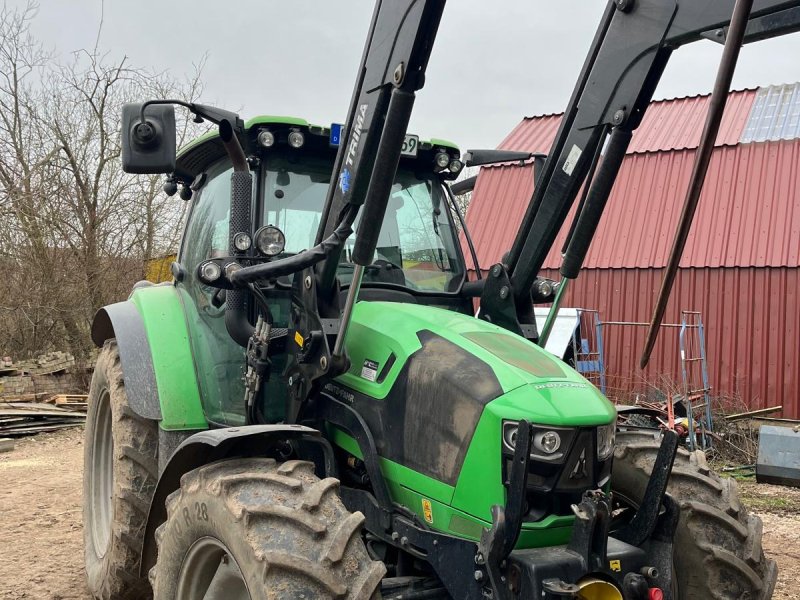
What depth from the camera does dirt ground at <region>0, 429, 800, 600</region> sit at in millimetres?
4656

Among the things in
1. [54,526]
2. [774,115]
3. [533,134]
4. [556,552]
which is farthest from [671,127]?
[556,552]

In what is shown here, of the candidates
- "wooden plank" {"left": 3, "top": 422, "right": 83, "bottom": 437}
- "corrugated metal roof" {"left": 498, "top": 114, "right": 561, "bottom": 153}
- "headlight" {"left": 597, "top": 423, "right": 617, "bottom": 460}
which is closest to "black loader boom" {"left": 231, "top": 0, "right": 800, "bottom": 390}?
"headlight" {"left": 597, "top": 423, "right": 617, "bottom": 460}

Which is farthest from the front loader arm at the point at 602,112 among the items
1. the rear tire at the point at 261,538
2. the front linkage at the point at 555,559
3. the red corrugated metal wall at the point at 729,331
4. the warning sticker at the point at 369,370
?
the red corrugated metal wall at the point at 729,331

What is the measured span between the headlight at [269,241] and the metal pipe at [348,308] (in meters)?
0.43

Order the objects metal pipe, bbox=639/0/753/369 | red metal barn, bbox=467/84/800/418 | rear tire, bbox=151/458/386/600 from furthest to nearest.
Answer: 1. red metal barn, bbox=467/84/800/418
2. rear tire, bbox=151/458/386/600
3. metal pipe, bbox=639/0/753/369

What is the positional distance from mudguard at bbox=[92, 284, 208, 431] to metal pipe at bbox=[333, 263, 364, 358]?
3.54 feet

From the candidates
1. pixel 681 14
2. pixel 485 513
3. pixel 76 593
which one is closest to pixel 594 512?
pixel 485 513

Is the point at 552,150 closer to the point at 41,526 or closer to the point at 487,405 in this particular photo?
the point at 487,405

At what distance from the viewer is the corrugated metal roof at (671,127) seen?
13.6 metres

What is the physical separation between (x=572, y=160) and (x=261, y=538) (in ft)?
6.96

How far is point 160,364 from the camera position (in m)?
3.95

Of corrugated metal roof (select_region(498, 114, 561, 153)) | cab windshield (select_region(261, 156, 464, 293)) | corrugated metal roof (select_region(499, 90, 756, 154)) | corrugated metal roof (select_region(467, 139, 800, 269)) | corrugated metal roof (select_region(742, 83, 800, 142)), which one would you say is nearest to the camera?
cab windshield (select_region(261, 156, 464, 293))

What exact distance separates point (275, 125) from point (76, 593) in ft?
9.46

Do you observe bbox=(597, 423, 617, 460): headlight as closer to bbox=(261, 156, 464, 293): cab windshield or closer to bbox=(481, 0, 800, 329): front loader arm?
bbox=(481, 0, 800, 329): front loader arm
